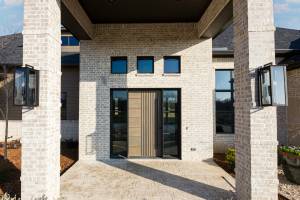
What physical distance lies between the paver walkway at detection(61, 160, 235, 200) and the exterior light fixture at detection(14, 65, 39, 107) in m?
2.06

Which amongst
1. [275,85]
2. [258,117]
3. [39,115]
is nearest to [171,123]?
[258,117]

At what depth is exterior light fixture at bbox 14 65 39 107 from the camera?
12.8ft

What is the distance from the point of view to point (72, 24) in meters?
6.32

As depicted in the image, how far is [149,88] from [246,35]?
4206 millimetres

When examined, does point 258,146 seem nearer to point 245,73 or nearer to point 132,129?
point 245,73

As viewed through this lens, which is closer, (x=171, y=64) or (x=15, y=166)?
(x=15, y=166)

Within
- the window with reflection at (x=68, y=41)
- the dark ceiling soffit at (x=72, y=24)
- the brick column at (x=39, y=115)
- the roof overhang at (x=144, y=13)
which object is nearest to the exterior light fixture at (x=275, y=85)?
the roof overhang at (x=144, y=13)

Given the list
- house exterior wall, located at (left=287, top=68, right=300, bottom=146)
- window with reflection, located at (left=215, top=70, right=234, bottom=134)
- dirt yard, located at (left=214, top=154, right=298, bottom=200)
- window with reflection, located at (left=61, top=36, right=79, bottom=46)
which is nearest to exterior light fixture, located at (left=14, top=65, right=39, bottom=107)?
dirt yard, located at (left=214, top=154, right=298, bottom=200)

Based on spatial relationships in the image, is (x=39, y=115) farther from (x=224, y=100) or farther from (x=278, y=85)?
(x=224, y=100)

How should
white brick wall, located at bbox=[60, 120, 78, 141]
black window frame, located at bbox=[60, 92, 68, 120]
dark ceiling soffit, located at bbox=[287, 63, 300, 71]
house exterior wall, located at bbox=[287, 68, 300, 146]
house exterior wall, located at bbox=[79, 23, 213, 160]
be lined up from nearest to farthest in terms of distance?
house exterior wall, located at bbox=[79, 23, 213, 160], dark ceiling soffit, located at bbox=[287, 63, 300, 71], house exterior wall, located at bbox=[287, 68, 300, 146], white brick wall, located at bbox=[60, 120, 78, 141], black window frame, located at bbox=[60, 92, 68, 120]

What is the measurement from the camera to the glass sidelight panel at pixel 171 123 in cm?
797

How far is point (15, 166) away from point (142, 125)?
4.00m

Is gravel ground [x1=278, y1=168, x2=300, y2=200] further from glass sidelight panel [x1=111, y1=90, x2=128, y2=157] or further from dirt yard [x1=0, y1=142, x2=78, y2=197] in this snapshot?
dirt yard [x1=0, y1=142, x2=78, y2=197]

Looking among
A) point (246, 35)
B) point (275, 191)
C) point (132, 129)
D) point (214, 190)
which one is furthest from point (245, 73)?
point (132, 129)
